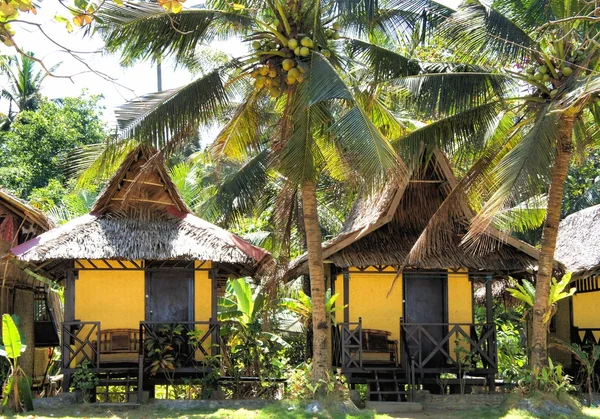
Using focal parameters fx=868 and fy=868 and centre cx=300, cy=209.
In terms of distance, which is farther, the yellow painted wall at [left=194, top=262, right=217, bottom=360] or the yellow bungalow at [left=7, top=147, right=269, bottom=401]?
the yellow painted wall at [left=194, top=262, right=217, bottom=360]

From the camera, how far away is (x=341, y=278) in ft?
51.7

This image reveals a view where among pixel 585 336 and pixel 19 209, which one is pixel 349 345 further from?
pixel 19 209

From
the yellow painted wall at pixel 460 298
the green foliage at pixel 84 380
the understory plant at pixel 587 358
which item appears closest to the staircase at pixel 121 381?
the green foliage at pixel 84 380

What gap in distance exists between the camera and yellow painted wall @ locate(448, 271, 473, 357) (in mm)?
15664

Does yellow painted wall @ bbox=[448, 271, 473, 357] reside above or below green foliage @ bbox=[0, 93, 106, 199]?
below

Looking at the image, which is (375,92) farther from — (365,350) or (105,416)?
(105,416)

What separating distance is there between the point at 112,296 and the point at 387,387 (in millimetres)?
5068

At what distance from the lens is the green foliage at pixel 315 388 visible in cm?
1276

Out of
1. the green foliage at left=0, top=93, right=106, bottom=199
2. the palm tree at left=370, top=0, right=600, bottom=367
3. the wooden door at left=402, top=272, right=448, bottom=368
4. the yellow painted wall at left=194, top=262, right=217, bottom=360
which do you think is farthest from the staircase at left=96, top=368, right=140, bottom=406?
the green foliage at left=0, top=93, right=106, bottom=199

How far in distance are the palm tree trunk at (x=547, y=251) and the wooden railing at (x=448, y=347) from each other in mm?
1268

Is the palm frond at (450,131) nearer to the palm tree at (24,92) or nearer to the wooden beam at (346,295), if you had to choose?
the wooden beam at (346,295)

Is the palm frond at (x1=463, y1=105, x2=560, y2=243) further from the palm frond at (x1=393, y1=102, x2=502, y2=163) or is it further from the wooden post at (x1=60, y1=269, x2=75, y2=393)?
the wooden post at (x1=60, y1=269, x2=75, y2=393)

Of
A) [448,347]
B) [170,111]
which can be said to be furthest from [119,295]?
[448,347]

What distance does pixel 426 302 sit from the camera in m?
15.8
